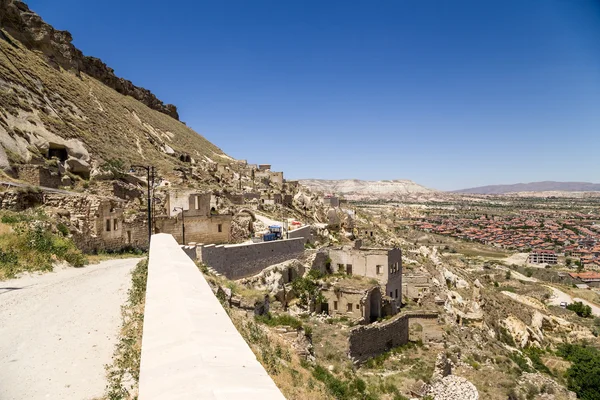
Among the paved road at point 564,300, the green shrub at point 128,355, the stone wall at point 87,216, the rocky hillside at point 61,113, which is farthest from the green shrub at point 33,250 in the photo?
the paved road at point 564,300

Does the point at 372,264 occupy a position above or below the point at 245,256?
below

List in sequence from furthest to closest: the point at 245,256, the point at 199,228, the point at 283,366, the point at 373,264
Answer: the point at 373,264 → the point at 199,228 → the point at 245,256 → the point at 283,366

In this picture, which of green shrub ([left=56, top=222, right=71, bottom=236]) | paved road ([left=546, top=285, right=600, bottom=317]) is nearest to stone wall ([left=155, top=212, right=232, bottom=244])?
green shrub ([left=56, top=222, right=71, bottom=236])

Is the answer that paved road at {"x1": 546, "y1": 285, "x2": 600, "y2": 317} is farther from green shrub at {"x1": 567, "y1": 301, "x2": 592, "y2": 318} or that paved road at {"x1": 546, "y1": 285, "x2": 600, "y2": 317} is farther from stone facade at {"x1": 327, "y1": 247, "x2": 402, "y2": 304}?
stone facade at {"x1": 327, "y1": 247, "x2": 402, "y2": 304}

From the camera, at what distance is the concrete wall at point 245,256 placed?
607 inches

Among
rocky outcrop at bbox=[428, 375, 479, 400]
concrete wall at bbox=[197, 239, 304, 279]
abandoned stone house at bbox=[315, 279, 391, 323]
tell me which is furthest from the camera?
abandoned stone house at bbox=[315, 279, 391, 323]

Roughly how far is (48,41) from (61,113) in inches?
627

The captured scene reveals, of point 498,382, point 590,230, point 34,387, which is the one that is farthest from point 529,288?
point 590,230

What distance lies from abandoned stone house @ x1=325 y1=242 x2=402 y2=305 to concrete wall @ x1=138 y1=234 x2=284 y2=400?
60.7 feet

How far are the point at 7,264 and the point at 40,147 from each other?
20875mm

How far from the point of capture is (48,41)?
1891 inches

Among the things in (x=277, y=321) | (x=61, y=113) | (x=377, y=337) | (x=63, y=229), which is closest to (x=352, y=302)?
(x=377, y=337)

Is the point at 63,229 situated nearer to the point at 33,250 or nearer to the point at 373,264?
the point at 33,250

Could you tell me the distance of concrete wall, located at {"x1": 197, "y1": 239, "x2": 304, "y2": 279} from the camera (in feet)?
50.6
